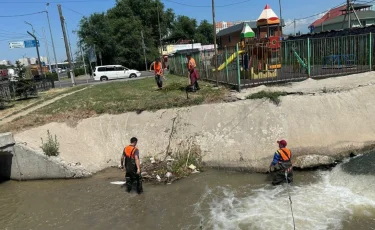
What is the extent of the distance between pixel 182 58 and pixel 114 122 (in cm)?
1274

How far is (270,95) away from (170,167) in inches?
183

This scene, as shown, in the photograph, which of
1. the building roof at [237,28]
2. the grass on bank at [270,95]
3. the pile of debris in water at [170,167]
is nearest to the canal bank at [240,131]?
the grass on bank at [270,95]

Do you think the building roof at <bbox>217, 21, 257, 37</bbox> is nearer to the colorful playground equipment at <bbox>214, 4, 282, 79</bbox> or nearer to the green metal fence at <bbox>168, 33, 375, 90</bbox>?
the green metal fence at <bbox>168, 33, 375, 90</bbox>

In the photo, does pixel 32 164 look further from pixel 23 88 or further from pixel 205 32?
pixel 205 32

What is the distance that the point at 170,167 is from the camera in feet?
32.7

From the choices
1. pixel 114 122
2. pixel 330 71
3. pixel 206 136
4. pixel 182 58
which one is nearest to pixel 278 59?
pixel 330 71

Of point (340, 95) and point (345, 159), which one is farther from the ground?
point (340, 95)

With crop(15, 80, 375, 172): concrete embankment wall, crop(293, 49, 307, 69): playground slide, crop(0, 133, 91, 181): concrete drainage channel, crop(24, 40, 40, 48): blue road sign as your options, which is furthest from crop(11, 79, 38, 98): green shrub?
crop(24, 40, 40, 48): blue road sign

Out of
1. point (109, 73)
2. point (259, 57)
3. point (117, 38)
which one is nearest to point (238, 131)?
point (259, 57)

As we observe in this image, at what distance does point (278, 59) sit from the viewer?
46.9 feet

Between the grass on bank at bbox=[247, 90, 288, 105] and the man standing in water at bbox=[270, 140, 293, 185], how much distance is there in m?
3.46

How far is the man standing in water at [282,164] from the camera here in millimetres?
8359

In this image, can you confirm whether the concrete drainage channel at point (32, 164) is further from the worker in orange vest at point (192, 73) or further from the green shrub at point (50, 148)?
the worker in orange vest at point (192, 73)

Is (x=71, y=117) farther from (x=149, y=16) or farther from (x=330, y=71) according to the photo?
(x=149, y=16)
